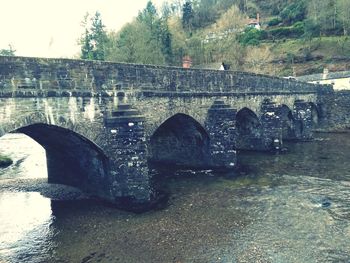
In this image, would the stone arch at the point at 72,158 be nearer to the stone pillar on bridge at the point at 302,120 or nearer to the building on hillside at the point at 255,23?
the stone pillar on bridge at the point at 302,120

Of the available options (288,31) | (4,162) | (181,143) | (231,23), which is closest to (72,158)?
(181,143)

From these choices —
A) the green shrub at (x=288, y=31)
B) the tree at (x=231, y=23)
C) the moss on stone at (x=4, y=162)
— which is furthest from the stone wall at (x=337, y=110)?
the tree at (x=231, y=23)

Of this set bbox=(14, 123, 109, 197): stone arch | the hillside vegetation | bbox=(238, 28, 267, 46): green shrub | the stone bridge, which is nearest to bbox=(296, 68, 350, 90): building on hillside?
the hillside vegetation

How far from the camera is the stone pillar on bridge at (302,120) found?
1255 inches

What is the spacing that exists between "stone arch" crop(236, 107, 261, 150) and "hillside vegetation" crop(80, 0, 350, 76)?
18839 millimetres

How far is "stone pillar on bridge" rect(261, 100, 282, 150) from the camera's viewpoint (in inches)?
1024

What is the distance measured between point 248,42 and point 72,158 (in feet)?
189

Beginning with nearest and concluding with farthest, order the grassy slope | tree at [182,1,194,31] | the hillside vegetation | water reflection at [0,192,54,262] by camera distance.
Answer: water reflection at [0,192,54,262], the hillside vegetation, the grassy slope, tree at [182,1,194,31]

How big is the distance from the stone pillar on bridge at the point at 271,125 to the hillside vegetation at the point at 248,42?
2032cm

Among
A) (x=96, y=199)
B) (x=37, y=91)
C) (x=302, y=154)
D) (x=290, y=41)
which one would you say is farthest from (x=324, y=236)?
(x=290, y=41)

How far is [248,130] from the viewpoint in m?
27.2

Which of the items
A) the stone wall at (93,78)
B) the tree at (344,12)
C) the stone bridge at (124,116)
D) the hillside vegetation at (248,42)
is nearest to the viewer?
the stone wall at (93,78)

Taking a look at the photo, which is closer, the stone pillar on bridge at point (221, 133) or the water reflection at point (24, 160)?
the stone pillar on bridge at point (221, 133)

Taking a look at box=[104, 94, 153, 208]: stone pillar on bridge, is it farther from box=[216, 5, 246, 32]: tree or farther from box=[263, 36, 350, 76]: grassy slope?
box=[216, 5, 246, 32]: tree
